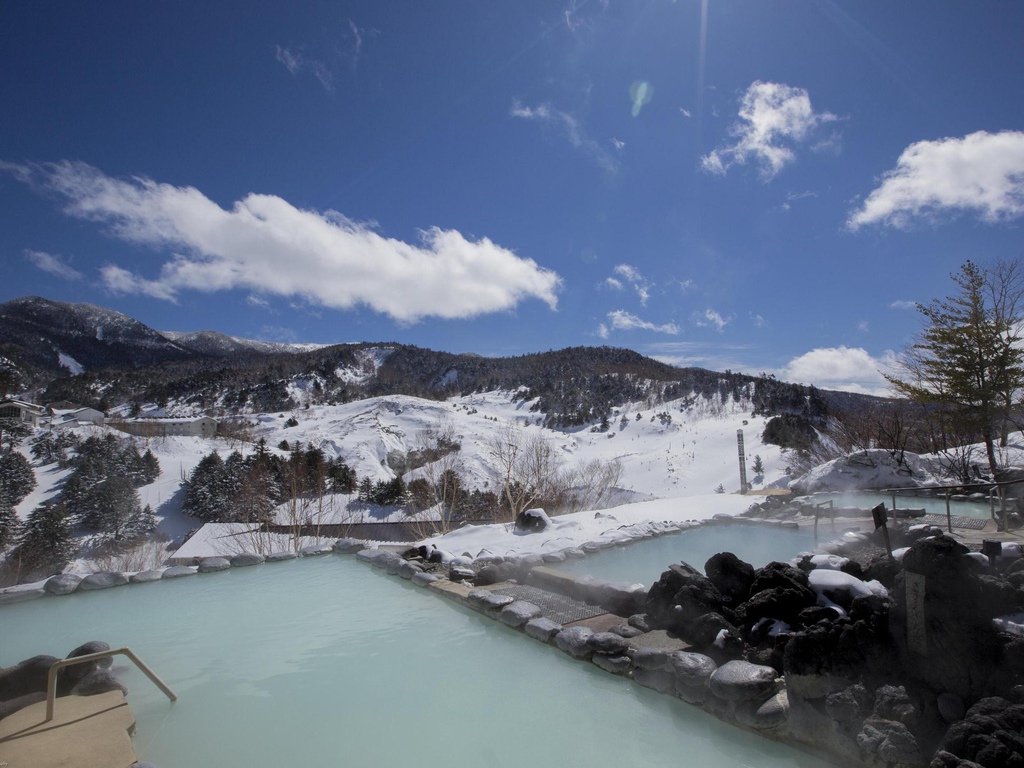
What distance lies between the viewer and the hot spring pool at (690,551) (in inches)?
281

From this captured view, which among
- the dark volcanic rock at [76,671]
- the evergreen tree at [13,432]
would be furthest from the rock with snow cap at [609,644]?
the evergreen tree at [13,432]

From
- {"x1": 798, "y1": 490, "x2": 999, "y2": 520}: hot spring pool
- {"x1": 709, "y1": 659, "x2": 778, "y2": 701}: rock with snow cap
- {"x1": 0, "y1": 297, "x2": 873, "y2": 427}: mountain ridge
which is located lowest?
{"x1": 709, "y1": 659, "x2": 778, "y2": 701}: rock with snow cap

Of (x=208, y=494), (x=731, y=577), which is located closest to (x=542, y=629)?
(x=731, y=577)

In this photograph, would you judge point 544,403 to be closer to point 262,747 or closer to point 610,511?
point 610,511

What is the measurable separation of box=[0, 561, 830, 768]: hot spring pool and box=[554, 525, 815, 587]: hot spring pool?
243 cm

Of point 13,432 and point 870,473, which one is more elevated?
point 13,432

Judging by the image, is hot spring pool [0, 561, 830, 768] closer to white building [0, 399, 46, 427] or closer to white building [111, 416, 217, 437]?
white building [111, 416, 217, 437]

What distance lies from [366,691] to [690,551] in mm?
5805

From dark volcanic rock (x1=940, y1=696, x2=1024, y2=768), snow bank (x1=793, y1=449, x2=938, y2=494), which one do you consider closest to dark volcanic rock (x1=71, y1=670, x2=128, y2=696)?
dark volcanic rock (x1=940, y1=696, x2=1024, y2=768)

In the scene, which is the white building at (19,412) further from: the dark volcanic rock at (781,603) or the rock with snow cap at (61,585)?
the dark volcanic rock at (781,603)

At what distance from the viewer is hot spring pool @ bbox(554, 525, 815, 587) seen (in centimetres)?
712

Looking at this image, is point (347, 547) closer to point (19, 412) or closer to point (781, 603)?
point (781, 603)

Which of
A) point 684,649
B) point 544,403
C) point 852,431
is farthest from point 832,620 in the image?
point 544,403

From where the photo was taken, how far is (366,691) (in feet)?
12.8
